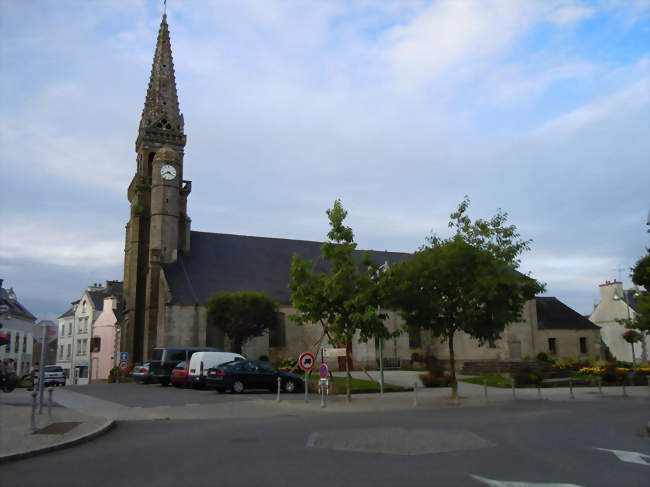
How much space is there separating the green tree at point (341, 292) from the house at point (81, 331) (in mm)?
46079

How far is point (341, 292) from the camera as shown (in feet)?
65.9

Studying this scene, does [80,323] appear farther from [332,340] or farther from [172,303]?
[332,340]

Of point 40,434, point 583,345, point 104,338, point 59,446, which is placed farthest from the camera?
point 104,338

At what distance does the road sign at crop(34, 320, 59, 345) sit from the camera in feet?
43.9

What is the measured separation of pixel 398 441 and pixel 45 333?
8.47 m

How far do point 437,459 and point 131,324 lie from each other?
128ft

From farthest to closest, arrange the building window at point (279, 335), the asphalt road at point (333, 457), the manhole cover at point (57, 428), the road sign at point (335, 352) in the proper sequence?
1. the building window at point (279, 335)
2. the road sign at point (335, 352)
3. the manhole cover at point (57, 428)
4. the asphalt road at point (333, 457)

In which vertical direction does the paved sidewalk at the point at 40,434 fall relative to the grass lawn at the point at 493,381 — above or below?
above

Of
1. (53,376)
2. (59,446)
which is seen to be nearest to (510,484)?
(59,446)

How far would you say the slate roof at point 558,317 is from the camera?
4650 cm

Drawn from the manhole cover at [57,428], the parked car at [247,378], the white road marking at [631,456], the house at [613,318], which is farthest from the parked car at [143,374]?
the house at [613,318]

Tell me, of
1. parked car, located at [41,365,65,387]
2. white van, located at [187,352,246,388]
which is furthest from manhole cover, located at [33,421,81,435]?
parked car, located at [41,365,65,387]

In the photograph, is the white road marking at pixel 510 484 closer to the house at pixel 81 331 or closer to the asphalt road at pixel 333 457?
the asphalt road at pixel 333 457

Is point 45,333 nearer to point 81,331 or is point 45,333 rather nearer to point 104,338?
point 104,338
